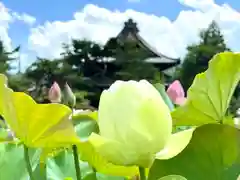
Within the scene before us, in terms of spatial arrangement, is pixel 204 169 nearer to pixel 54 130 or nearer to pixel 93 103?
pixel 54 130

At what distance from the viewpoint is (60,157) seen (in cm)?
42

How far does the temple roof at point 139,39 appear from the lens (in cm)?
1875

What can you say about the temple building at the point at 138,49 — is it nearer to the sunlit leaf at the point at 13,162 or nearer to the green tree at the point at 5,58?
the green tree at the point at 5,58

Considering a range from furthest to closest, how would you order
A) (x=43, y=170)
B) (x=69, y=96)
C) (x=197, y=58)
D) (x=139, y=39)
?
(x=139, y=39)
(x=197, y=58)
(x=69, y=96)
(x=43, y=170)

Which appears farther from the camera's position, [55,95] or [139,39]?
[139,39]

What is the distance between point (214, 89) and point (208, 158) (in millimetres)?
69

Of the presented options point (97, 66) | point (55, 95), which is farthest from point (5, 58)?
point (55, 95)

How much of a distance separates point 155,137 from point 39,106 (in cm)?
7

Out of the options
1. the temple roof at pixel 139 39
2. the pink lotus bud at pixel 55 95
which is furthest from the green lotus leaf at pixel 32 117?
the temple roof at pixel 139 39

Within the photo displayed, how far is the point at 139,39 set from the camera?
1936 cm

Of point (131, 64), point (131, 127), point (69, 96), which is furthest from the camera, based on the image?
point (131, 64)

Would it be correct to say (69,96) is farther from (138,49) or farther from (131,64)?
(138,49)

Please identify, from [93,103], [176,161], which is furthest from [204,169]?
[93,103]

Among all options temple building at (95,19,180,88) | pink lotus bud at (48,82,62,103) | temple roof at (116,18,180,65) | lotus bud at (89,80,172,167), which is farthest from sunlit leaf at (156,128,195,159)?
temple roof at (116,18,180,65)
